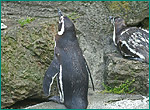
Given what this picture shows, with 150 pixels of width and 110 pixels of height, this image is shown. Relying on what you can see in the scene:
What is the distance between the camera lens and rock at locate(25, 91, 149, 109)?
8.73 feet

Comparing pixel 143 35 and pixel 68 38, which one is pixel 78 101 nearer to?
pixel 68 38

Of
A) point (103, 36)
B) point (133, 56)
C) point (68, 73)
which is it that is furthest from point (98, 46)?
point (68, 73)

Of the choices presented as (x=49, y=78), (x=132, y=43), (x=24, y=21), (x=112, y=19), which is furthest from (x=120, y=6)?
(x=49, y=78)

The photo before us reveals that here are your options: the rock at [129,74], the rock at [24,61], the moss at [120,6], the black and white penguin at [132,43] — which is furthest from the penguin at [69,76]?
the moss at [120,6]

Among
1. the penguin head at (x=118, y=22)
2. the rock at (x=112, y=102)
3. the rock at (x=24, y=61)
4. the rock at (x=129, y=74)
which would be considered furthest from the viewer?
the penguin head at (x=118, y=22)

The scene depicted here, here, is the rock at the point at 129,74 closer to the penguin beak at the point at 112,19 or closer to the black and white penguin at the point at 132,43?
the black and white penguin at the point at 132,43

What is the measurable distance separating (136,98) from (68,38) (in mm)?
961

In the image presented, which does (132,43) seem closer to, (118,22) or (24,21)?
(118,22)

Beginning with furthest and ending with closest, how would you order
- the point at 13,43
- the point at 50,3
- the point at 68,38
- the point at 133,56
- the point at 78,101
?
the point at 50,3 < the point at 133,56 < the point at 13,43 < the point at 68,38 < the point at 78,101

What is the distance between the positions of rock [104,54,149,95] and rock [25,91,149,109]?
142 millimetres

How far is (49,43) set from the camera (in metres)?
3.04

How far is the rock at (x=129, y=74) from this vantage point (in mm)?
3006

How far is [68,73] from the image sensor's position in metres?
2.54

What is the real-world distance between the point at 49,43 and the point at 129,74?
95 cm
